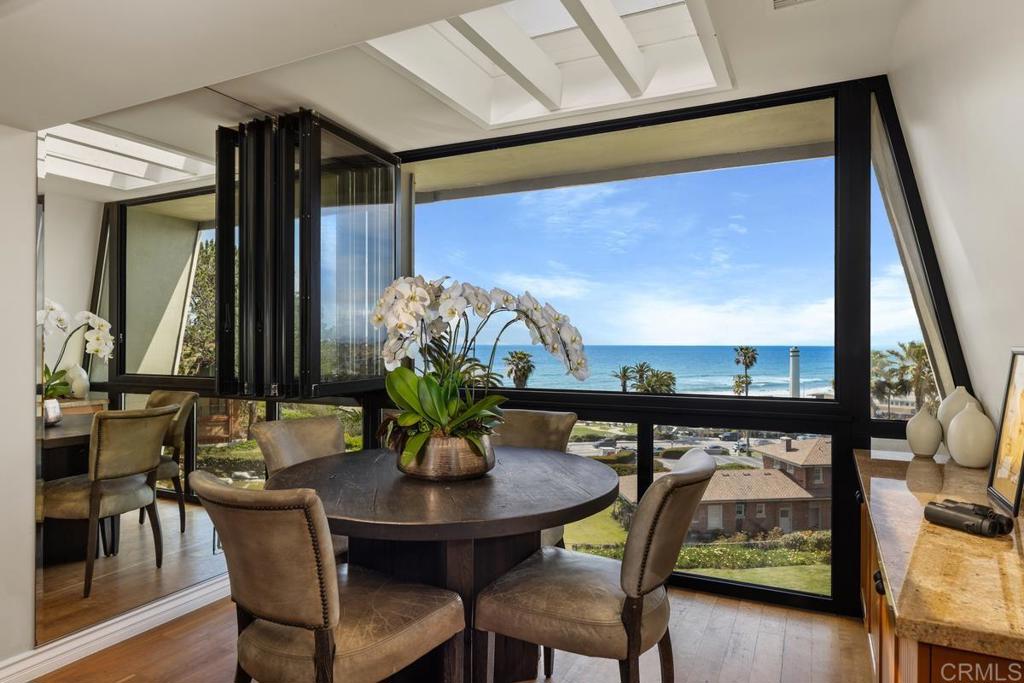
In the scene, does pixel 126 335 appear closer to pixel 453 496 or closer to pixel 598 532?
pixel 453 496

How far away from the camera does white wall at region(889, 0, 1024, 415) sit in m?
1.55

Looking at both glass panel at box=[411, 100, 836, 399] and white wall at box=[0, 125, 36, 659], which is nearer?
white wall at box=[0, 125, 36, 659]

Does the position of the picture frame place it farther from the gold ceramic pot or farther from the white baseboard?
the white baseboard

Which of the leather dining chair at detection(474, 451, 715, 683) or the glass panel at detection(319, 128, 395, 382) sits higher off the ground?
the glass panel at detection(319, 128, 395, 382)

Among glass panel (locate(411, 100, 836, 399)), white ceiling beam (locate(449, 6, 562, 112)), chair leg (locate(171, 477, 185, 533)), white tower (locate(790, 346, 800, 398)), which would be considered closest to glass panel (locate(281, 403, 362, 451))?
chair leg (locate(171, 477, 185, 533))

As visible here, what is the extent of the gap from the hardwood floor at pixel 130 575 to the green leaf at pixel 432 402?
4.59 feet

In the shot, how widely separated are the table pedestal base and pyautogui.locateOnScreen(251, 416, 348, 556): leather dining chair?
43 cm

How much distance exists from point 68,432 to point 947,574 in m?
2.91

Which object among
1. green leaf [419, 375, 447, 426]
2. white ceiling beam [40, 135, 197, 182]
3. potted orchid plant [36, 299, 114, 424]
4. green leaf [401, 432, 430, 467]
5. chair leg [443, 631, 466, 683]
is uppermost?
white ceiling beam [40, 135, 197, 182]

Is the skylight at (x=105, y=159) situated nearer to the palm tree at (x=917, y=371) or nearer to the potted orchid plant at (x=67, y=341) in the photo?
the potted orchid plant at (x=67, y=341)

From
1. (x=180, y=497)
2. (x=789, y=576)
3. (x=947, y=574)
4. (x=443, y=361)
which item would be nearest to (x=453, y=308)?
(x=443, y=361)

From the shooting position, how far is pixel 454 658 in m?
1.83

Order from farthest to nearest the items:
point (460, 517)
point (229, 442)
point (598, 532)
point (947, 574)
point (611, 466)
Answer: point (598, 532), point (611, 466), point (229, 442), point (460, 517), point (947, 574)

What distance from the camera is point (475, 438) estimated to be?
6.94ft
